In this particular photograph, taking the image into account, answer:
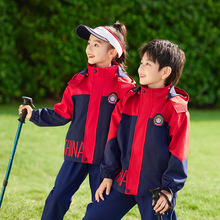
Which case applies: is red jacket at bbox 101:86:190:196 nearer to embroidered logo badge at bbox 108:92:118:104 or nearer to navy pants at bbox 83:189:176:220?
navy pants at bbox 83:189:176:220

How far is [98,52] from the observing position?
9.82ft

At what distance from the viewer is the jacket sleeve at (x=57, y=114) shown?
10.1 feet

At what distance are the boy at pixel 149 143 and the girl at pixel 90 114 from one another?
282 millimetres

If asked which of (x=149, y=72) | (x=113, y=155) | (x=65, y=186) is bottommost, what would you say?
(x=65, y=186)

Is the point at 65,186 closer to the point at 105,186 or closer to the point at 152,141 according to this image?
the point at 105,186

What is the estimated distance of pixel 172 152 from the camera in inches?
94.9

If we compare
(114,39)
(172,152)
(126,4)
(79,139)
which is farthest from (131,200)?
(126,4)

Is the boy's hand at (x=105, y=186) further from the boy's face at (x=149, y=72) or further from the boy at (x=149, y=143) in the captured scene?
the boy's face at (x=149, y=72)

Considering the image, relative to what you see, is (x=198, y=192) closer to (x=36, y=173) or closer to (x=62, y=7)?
(x=36, y=173)

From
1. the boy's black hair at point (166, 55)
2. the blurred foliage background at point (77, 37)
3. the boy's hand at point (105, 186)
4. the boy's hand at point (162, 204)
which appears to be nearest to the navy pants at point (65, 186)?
the boy's hand at point (105, 186)

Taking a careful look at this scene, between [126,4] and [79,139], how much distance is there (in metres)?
5.95

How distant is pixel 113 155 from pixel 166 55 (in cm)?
69

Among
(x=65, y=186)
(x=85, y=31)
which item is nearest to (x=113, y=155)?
(x=65, y=186)

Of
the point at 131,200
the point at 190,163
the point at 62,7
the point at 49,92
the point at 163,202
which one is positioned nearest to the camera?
the point at 163,202
